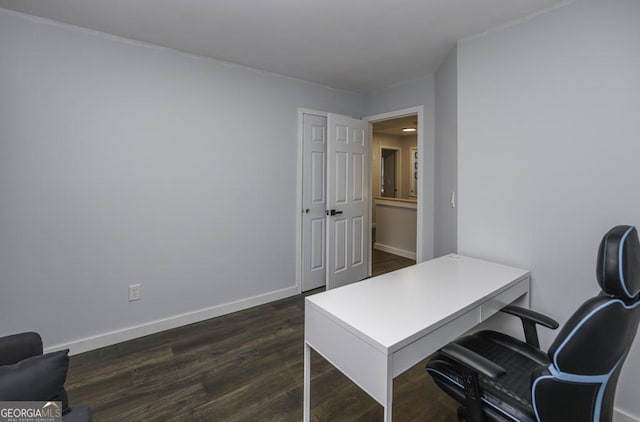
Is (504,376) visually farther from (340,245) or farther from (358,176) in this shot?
(358,176)

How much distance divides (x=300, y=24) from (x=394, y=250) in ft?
13.4

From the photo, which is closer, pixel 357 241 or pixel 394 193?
pixel 357 241

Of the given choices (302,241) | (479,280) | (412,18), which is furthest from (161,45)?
(479,280)

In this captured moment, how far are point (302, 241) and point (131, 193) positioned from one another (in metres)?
1.75

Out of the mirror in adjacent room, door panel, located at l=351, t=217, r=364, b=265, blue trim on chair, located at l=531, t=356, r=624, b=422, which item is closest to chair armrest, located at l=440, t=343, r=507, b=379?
blue trim on chair, located at l=531, t=356, r=624, b=422

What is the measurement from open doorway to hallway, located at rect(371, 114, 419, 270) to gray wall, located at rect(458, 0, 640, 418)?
1.31m

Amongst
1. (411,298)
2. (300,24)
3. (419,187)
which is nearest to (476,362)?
(411,298)

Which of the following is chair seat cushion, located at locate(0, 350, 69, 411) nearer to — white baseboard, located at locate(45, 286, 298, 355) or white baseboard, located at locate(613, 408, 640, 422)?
white baseboard, located at locate(45, 286, 298, 355)

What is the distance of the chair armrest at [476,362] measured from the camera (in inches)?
37.4

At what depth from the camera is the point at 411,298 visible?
1449 millimetres

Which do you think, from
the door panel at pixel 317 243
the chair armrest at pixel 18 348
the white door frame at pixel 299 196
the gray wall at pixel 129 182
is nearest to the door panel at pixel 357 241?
the door panel at pixel 317 243

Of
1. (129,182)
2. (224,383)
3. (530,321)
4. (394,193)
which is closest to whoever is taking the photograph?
(530,321)

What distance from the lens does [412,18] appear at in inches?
78.2

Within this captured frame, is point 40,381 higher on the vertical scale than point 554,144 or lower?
lower
